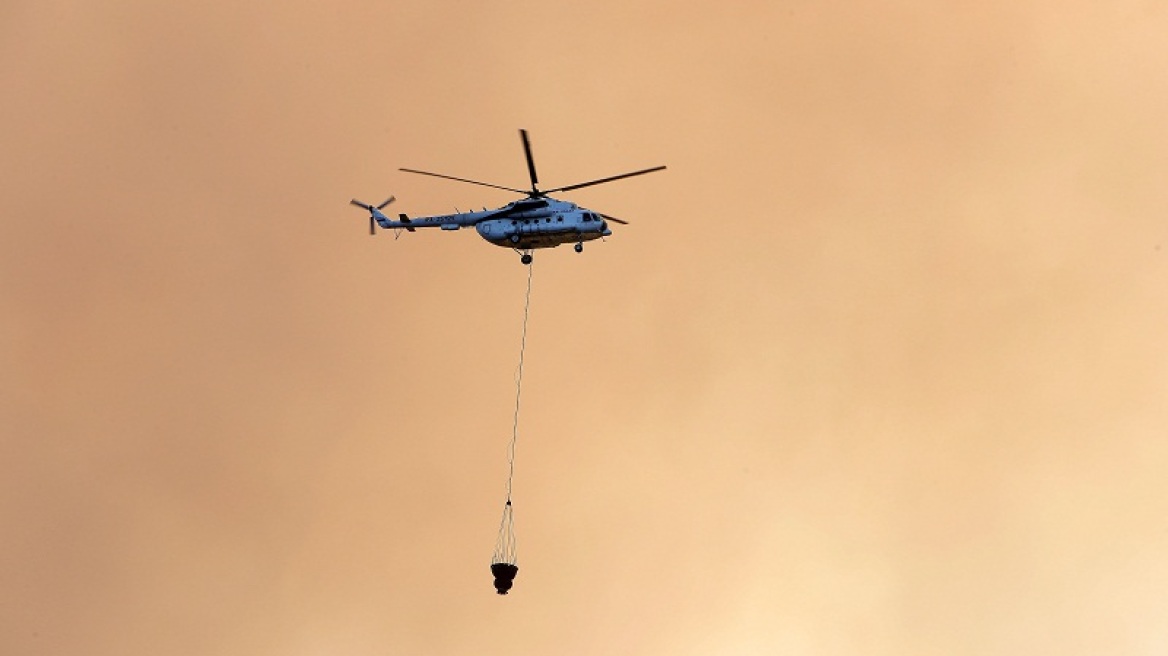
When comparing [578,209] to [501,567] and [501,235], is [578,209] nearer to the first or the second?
[501,235]

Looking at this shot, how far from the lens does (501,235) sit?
64062 millimetres

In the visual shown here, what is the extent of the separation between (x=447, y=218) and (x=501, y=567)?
18.8 metres

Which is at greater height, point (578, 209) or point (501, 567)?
point (578, 209)

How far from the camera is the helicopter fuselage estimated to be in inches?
2472

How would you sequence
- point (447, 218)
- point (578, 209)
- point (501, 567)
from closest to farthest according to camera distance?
point (501, 567) < point (578, 209) < point (447, 218)

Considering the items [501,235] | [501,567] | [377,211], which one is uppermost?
[377,211]

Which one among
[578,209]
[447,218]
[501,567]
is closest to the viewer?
[501,567]

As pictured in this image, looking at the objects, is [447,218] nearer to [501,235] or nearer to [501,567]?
[501,235]

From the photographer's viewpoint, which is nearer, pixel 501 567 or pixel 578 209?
pixel 501 567

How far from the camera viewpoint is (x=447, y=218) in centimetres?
6794

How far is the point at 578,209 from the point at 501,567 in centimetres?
1623

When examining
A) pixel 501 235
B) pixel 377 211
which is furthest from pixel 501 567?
pixel 377 211

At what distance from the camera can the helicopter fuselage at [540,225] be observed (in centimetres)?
6278

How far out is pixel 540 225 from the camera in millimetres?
63375
